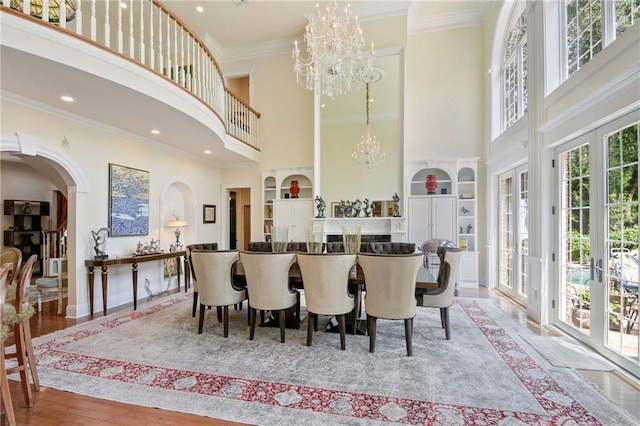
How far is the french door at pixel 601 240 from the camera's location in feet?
8.72

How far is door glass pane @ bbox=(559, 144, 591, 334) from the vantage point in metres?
3.28

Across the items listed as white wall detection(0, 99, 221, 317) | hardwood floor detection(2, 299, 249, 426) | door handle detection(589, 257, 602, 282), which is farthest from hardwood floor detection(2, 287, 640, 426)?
white wall detection(0, 99, 221, 317)

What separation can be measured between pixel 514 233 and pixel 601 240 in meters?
2.33

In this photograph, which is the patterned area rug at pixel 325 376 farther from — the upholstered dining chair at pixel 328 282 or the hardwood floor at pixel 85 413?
the upholstered dining chair at pixel 328 282

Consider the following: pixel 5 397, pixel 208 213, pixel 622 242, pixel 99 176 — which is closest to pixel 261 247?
pixel 99 176

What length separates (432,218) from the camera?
6406 millimetres

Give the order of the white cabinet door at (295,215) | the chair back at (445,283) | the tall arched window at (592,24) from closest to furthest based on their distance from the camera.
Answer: the tall arched window at (592,24) → the chair back at (445,283) → the white cabinet door at (295,215)

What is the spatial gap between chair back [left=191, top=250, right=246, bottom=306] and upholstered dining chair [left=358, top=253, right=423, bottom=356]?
1.61m

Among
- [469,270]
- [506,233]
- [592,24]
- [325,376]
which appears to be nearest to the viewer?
[325,376]

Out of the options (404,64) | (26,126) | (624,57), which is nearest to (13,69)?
(26,126)

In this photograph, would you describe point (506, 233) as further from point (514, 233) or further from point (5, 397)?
point (5, 397)

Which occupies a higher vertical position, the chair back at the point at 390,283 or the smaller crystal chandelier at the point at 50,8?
the smaller crystal chandelier at the point at 50,8

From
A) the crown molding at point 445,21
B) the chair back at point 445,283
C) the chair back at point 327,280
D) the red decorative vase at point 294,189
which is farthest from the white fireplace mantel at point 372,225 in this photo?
A: the crown molding at point 445,21

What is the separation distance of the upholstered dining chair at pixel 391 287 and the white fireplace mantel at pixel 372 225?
10.2 ft
